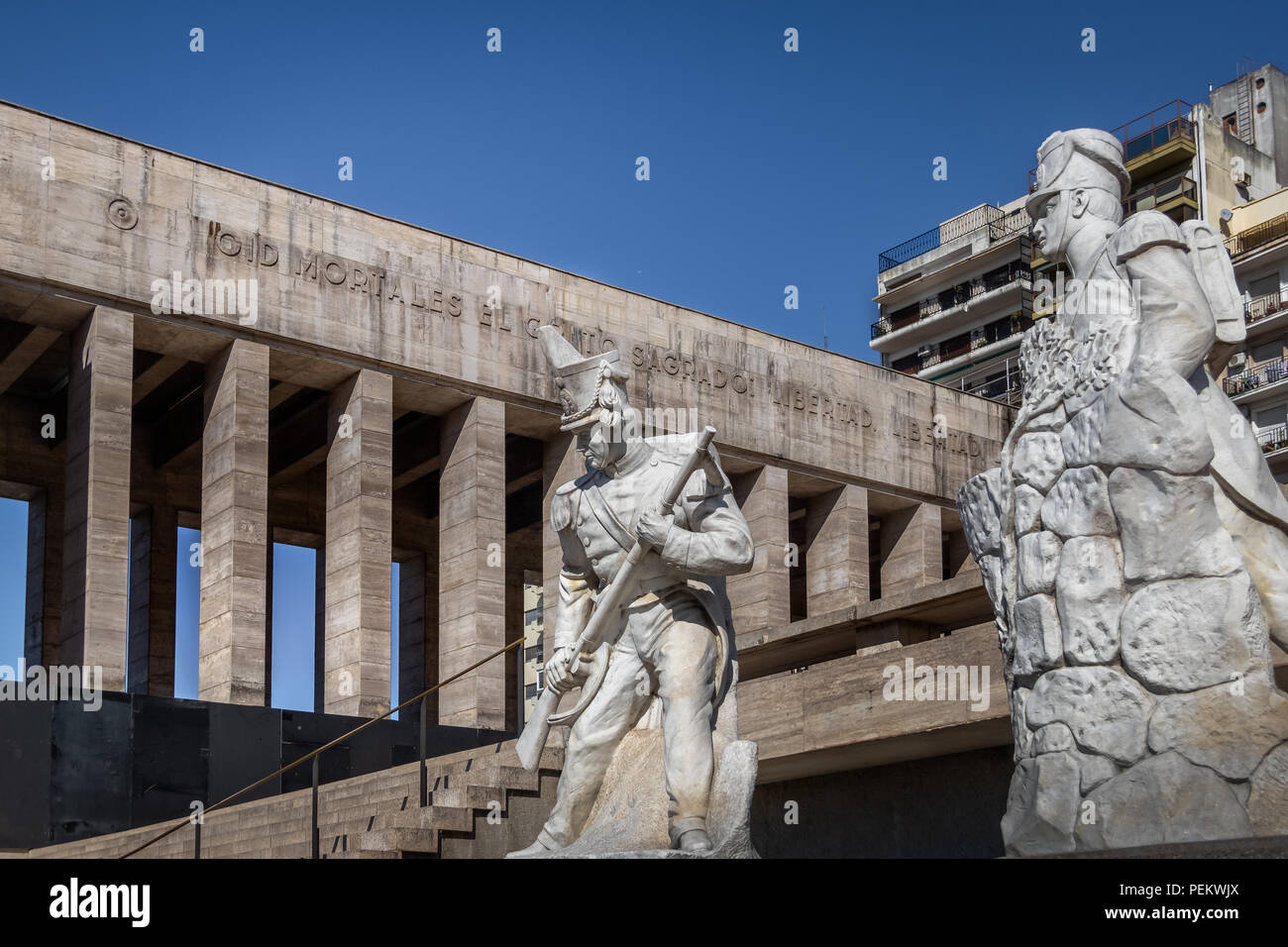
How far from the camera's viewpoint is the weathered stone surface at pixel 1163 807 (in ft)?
27.9

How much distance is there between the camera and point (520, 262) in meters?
33.5

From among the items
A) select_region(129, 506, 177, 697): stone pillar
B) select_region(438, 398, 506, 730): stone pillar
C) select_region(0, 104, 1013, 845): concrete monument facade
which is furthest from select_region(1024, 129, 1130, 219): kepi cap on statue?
select_region(129, 506, 177, 697): stone pillar

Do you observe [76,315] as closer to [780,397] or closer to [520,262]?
[520,262]

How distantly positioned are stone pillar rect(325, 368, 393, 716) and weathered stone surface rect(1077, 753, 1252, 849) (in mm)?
22187

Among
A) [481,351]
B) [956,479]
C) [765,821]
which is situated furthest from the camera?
[956,479]

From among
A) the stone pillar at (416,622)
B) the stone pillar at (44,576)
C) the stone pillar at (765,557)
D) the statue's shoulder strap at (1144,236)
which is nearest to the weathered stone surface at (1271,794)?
the statue's shoulder strap at (1144,236)

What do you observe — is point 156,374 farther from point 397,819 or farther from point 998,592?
point 998,592

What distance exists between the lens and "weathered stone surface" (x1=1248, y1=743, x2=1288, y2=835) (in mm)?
8461

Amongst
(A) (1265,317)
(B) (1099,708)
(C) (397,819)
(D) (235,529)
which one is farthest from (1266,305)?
(B) (1099,708)

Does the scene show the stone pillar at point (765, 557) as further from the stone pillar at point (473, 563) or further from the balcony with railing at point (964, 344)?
→ the balcony with railing at point (964, 344)

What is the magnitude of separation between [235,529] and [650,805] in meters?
21.1

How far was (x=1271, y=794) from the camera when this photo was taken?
A: 336 inches
